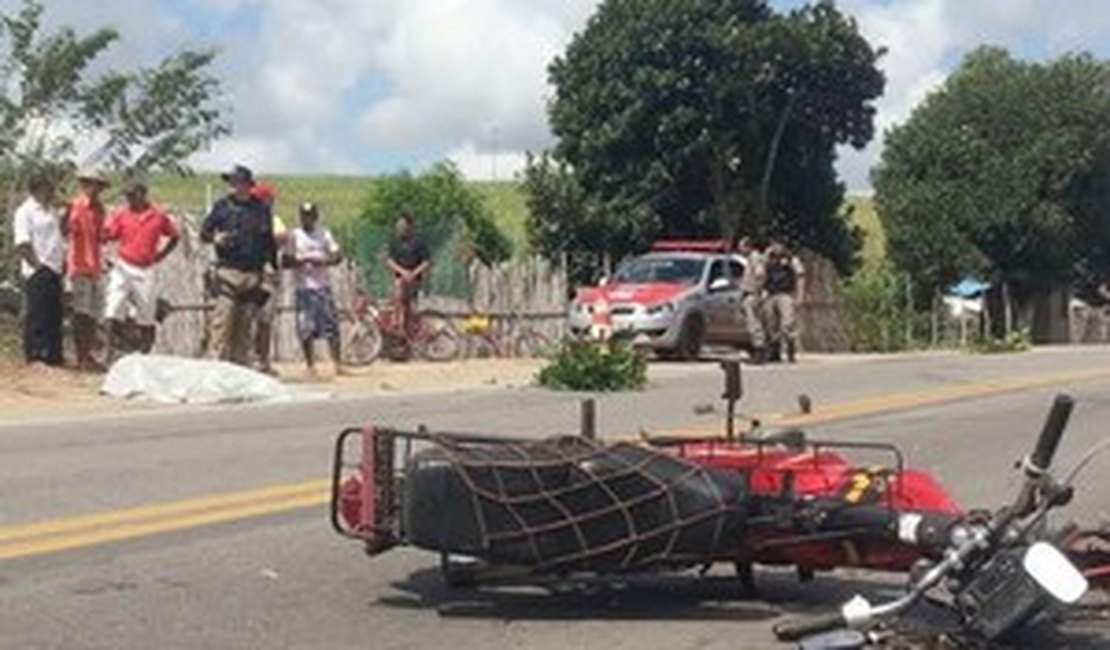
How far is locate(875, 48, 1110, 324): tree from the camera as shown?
2213 inches

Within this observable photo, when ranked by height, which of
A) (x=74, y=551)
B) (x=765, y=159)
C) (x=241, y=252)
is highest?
(x=765, y=159)

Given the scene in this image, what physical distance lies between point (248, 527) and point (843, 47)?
109ft

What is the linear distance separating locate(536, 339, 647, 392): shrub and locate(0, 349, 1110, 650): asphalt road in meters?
2.81

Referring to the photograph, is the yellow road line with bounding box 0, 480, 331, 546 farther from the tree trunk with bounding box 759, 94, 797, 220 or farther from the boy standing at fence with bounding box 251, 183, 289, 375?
the tree trunk with bounding box 759, 94, 797, 220

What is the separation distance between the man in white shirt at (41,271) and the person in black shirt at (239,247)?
4.89 ft

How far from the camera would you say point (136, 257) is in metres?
19.4

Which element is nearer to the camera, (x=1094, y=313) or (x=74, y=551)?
(x=74, y=551)

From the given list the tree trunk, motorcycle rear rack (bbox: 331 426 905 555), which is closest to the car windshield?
the tree trunk

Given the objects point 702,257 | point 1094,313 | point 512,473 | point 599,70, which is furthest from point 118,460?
point 1094,313

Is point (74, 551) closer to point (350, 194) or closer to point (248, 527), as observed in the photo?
point (248, 527)

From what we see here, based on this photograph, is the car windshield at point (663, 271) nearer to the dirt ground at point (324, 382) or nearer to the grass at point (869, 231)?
the dirt ground at point (324, 382)

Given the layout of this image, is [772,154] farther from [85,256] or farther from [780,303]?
[85,256]

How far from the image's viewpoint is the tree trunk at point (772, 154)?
4047cm

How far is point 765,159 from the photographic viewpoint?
4084cm
